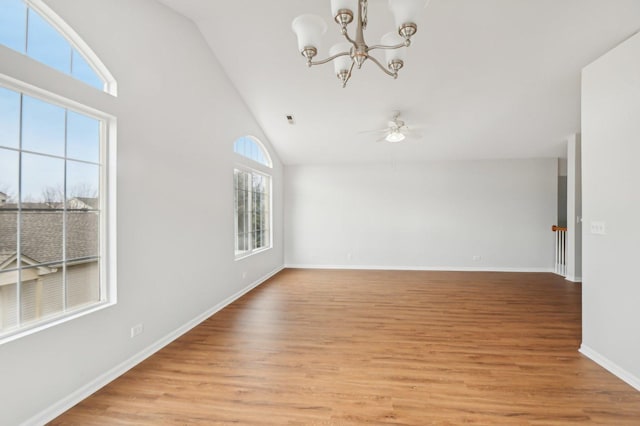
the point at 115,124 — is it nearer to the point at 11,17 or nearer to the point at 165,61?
the point at 11,17

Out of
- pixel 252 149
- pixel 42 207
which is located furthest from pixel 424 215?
pixel 42 207

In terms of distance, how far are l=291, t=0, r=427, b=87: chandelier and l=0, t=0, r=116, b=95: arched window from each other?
65.2 inches

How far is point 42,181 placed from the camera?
199cm

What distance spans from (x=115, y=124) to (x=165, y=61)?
1002mm

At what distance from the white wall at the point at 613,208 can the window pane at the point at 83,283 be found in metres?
4.29

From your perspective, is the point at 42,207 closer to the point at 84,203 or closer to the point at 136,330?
the point at 84,203

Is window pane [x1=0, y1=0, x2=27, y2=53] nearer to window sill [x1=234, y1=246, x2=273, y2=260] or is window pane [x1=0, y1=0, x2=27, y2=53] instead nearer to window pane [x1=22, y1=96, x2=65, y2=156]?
window pane [x1=22, y1=96, x2=65, y2=156]

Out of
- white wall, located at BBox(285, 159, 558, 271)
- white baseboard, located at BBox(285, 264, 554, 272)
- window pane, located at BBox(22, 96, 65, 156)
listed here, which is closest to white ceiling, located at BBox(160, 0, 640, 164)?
white wall, located at BBox(285, 159, 558, 271)

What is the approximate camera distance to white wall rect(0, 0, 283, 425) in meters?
1.89

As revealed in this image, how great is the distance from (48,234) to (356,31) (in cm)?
259

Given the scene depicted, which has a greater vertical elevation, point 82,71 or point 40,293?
point 82,71

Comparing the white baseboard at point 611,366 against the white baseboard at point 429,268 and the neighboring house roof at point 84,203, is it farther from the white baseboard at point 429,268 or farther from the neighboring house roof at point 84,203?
the neighboring house roof at point 84,203

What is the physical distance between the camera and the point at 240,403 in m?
2.05

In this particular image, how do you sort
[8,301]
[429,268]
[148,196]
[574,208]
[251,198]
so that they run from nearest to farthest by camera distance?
[8,301]
[148,196]
[251,198]
[574,208]
[429,268]
